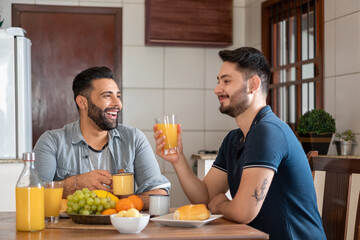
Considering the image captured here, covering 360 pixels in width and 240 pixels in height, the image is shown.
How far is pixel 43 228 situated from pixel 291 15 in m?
2.95

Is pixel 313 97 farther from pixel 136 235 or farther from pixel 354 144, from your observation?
pixel 136 235

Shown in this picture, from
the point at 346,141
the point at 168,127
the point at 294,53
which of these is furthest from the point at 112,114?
the point at 294,53

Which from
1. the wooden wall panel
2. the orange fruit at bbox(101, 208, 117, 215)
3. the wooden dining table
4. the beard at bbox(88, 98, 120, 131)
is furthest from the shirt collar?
the wooden wall panel

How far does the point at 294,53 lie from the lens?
3.93 meters

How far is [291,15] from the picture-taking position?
402 cm

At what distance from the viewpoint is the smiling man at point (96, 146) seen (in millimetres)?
2373

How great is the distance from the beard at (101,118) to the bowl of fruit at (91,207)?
0.78m

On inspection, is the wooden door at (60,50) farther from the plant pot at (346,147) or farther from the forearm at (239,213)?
the forearm at (239,213)

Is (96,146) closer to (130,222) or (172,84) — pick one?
(130,222)

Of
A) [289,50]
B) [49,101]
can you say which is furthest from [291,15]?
[49,101]

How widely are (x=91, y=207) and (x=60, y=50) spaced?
2.99 m

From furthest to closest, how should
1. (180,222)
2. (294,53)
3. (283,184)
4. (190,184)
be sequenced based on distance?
(294,53)
(190,184)
(283,184)
(180,222)

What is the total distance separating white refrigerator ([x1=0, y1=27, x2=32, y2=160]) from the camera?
354 centimetres

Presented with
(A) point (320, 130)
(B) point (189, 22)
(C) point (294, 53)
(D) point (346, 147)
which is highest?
(B) point (189, 22)
